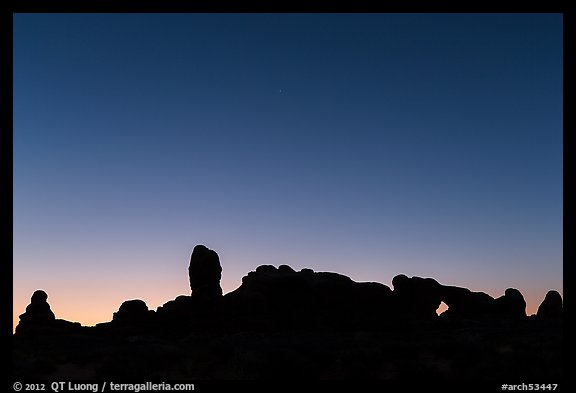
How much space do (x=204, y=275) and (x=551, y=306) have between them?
43.8 meters

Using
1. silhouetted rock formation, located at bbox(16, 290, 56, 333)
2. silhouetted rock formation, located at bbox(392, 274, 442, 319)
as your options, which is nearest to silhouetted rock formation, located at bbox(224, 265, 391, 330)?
silhouetted rock formation, located at bbox(392, 274, 442, 319)

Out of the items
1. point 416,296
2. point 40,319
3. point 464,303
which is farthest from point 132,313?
point 464,303

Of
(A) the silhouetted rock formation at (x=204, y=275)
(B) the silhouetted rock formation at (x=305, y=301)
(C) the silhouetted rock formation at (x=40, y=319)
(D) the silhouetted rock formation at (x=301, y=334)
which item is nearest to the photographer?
(D) the silhouetted rock formation at (x=301, y=334)

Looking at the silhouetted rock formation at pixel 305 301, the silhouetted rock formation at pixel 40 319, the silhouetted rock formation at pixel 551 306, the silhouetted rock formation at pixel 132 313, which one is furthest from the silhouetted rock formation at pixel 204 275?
the silhouetted rock formation at pixel 551 306

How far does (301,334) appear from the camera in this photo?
42625 mm

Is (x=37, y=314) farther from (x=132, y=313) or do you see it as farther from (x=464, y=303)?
(x=464, y=303)

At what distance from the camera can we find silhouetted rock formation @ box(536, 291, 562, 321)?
61.1 metres

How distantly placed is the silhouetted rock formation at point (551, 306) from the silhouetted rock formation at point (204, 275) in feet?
135

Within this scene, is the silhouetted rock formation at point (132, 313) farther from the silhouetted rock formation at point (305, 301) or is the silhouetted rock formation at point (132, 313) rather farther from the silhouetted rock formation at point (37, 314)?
the silhouetted rock formation at point (305, 301)

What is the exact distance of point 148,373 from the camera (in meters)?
18.3

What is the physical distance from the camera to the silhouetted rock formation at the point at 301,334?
18469 millimetres

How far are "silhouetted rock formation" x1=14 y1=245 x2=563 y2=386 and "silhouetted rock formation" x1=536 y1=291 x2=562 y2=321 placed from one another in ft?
0.46

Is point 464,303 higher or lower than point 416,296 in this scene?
lower
